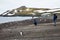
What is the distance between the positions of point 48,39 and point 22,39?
1795mm

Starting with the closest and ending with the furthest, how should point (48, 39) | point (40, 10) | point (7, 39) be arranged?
point (48, 39) < point (7, 39) < point (40, 10)

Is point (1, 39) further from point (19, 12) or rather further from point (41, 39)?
point (19, 12)

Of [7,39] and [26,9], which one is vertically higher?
[7,39]

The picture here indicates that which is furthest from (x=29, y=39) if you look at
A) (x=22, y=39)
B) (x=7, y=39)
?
(x=7, y=39)

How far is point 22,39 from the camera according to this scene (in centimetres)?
1661

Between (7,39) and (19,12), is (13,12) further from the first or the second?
(7,39)

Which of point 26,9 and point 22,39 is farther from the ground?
point 22,39

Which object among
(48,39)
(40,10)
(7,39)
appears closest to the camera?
(48,39)

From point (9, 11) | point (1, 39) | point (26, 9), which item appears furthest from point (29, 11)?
point (1, 39)

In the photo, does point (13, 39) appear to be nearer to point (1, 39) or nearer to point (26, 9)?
point (1, 39)

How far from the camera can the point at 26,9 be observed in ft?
427

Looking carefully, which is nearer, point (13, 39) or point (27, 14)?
point (13, 39)

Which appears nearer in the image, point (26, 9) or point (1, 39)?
→ point (1, 39)

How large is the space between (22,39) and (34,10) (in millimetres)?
109465
